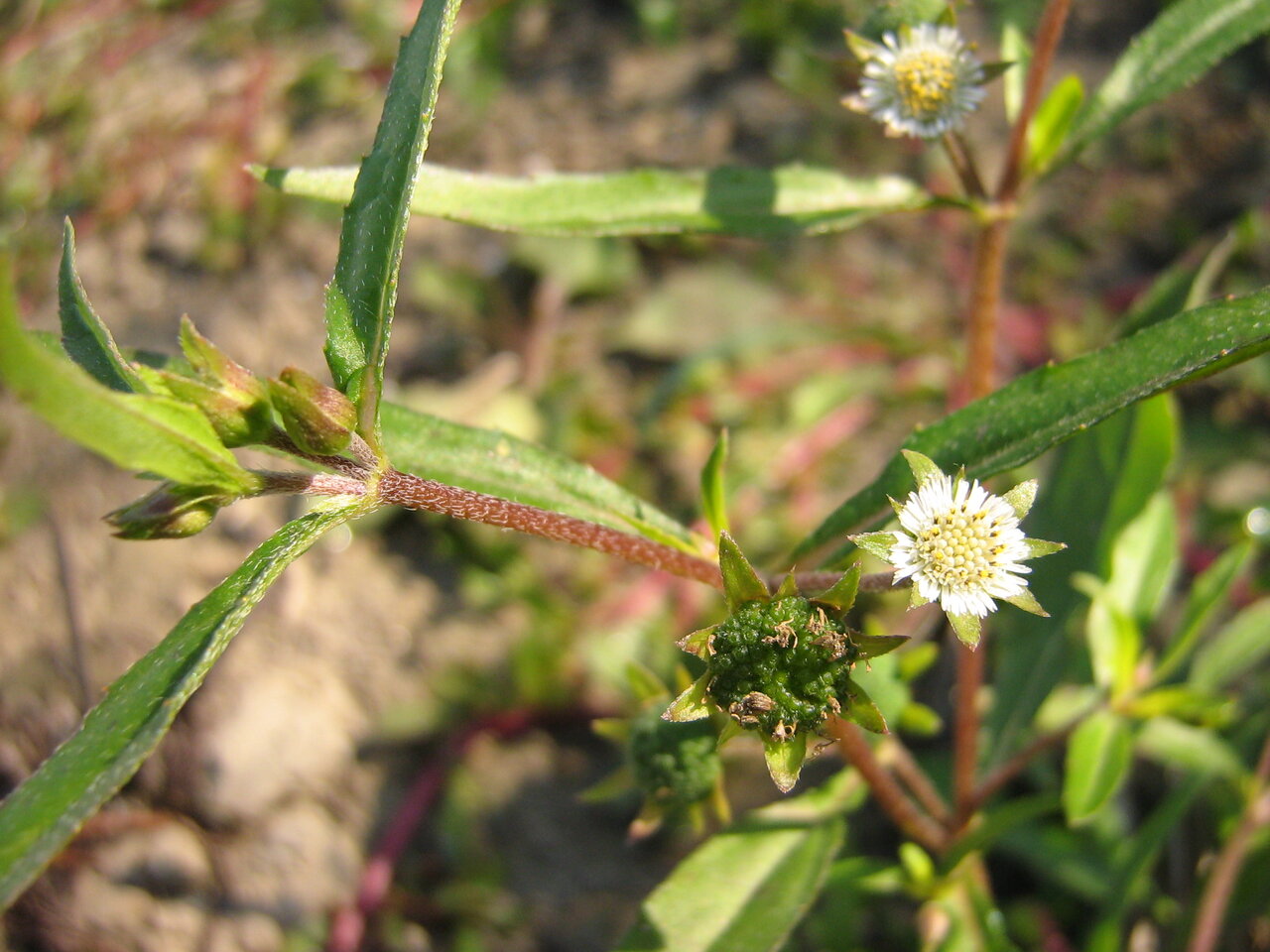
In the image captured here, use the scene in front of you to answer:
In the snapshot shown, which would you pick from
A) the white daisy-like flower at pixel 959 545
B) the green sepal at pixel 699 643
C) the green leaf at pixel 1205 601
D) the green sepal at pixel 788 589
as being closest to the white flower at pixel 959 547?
the white daisy-like flower at pixel 959 545

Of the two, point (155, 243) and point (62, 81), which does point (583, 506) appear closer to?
point (155, 243)

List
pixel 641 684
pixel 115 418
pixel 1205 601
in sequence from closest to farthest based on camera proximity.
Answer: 1. pixel 115 418
2. pixel 641 684
3. pixel 1205 601

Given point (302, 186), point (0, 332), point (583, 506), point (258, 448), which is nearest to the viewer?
point (0, 332)

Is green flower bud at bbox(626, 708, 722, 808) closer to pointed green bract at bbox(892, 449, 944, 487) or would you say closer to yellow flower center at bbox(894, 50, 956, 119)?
pointed green bract at bbox(892, 449, 944, 487)

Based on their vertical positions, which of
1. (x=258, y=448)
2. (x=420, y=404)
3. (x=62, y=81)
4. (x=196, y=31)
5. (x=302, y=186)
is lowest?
(x=258, y=448)

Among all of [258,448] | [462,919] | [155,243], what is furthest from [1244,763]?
[155,243]

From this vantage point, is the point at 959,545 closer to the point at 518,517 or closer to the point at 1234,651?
the point at 518,517

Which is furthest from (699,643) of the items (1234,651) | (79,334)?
(1234,651)
